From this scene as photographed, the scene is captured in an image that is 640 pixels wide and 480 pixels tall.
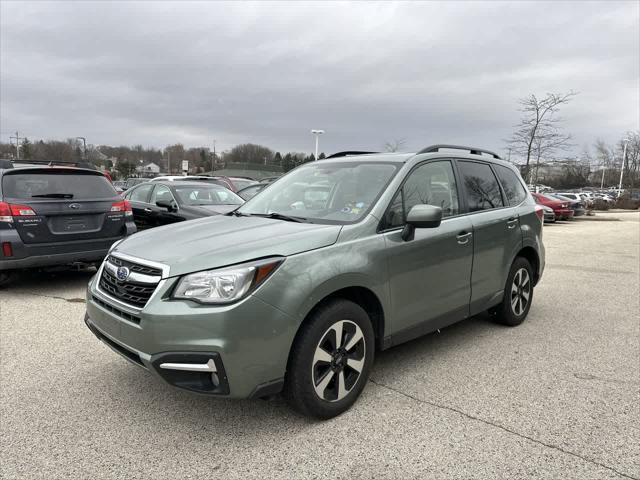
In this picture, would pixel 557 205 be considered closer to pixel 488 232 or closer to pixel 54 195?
pixel 488 232

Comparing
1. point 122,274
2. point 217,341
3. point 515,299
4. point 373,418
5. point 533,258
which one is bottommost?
point 373,418

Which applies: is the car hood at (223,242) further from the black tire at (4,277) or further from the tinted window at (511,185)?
the black tire at (4,277)

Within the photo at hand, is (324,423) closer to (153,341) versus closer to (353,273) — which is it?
(353,273)

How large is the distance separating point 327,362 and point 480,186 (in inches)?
98.6

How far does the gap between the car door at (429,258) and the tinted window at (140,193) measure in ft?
24.0

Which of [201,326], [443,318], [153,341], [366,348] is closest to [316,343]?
[366,348]

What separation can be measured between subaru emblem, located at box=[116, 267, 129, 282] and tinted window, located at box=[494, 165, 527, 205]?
3.71 metres

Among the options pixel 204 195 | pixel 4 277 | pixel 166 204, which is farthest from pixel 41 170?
pixel 204 195

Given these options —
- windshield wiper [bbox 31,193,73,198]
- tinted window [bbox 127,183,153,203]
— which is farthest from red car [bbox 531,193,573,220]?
windshield wiper [bbox 31,193,73,198]

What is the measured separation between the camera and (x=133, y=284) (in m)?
2.80

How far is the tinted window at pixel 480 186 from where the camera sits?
4.20 meters

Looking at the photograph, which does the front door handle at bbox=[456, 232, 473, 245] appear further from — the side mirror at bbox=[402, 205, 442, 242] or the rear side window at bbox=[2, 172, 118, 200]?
the rear side window at bbox=[2, 172, 118, 200]

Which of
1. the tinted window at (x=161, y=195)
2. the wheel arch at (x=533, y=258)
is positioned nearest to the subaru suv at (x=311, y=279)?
A: the wheel arch at (x=533, y=258)

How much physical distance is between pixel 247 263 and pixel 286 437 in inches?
42.7
